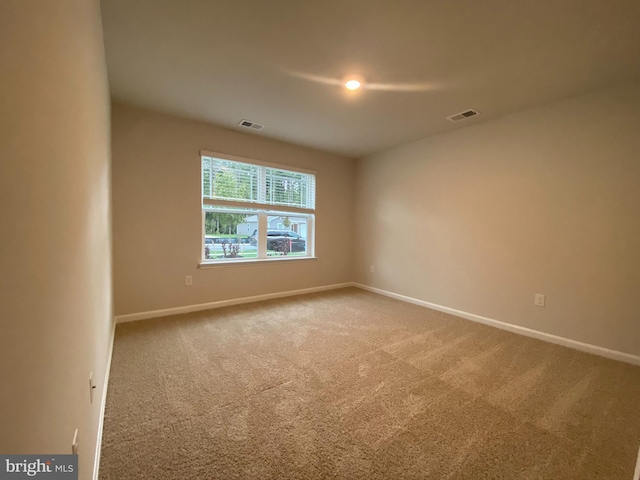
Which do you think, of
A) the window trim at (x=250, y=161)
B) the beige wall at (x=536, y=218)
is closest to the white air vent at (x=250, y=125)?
the window trim at (x=250, y=161)

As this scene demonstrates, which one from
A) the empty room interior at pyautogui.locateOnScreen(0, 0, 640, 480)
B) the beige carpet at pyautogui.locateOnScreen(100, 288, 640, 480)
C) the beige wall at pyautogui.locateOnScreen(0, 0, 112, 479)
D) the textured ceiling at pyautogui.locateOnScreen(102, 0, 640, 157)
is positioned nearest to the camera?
the beige wall at pyautogui.locateOnScreen(0, 0, 112, 479)

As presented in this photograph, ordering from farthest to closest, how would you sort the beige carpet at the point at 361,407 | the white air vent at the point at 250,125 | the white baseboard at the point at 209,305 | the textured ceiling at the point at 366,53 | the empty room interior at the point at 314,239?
the white air vent at the point at 250,125 < the white baseboard at the point at 209,305 < the textured ceiling at the point at 366,53 < the beige carpet at the point at 361,407 < the empty room interior at the point at 314,239

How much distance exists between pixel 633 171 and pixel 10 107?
366 cm

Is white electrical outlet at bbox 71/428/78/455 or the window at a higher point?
the window

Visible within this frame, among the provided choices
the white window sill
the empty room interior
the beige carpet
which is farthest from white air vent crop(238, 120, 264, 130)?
the beige carpet

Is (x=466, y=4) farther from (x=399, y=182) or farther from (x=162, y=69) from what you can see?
(x=399, y=182)

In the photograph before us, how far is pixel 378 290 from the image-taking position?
451cm

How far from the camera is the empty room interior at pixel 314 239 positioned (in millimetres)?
A: 801

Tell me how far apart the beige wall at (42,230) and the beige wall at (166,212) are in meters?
2.22

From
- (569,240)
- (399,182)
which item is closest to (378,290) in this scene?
(399,182)

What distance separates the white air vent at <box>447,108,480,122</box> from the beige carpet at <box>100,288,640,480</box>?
2383mm

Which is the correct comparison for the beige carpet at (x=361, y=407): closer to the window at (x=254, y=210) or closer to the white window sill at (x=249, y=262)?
the white window sill at (x=249, y=262)

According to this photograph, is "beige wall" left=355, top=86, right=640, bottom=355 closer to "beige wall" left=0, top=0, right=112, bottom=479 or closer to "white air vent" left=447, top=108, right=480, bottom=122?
"white air vent" left=447, top=108, right=480, bottom=122

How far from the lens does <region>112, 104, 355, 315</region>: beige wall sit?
2934mm
